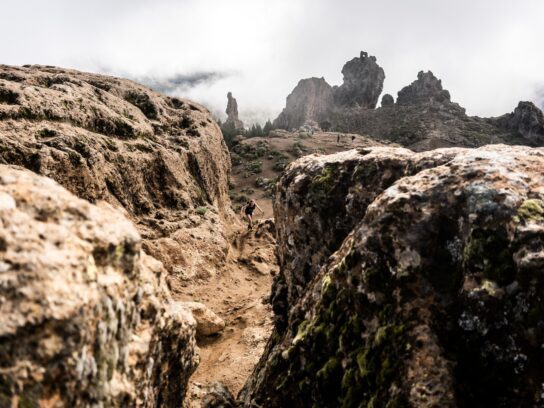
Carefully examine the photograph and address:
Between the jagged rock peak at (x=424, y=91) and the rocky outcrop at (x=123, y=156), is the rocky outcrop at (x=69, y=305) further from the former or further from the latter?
the jagged rock peak at (x=424, y=91)

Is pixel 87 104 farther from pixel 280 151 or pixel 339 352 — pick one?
pixel 280 151

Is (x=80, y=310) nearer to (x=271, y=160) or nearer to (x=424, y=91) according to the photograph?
(x=271, y=160)

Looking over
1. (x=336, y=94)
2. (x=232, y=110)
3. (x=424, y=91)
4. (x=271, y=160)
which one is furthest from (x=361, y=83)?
(x=271, y=160)

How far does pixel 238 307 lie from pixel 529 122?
13026 cm

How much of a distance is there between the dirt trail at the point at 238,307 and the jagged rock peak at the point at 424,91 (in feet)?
492

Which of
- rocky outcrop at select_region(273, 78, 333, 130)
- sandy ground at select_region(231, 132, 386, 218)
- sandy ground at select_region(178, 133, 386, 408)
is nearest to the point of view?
sandy ground at select_region(178, 133, 386, 408)

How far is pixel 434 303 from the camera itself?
5.23m

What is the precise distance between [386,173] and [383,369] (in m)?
5.30

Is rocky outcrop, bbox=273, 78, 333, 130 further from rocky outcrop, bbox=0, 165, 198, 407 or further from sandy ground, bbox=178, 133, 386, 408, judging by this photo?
rocky outcrop, bbox=0, 165, 198, 407

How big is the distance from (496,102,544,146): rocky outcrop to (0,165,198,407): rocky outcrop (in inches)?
5172

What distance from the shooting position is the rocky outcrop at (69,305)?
3178mm

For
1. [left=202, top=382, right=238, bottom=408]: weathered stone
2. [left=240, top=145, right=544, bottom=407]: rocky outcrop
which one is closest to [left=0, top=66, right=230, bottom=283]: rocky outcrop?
[left=202, top=382, right=238, bottom=408]: weathered stone

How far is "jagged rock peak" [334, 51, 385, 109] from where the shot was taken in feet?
589

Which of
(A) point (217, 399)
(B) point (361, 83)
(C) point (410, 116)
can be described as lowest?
(A) point (217, 399)
